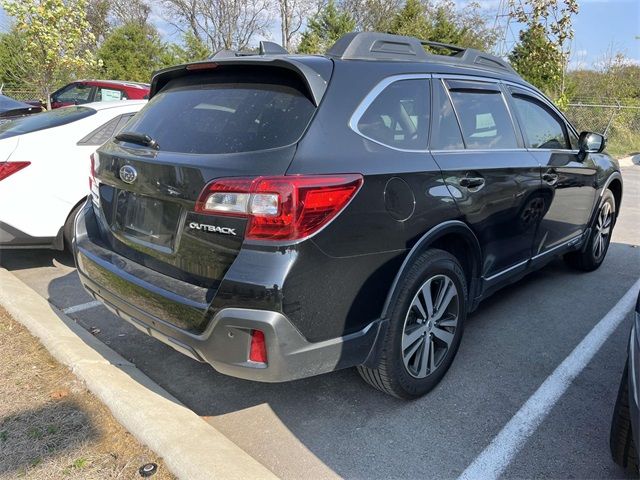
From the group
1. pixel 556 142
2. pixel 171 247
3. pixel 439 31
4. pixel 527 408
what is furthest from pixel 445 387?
pixel 439 31

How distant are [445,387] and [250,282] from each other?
1568mm

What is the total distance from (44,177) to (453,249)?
346 cm

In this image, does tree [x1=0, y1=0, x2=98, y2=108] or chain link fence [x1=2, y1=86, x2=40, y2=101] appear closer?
tree [x1=0, y1=0, x2=98, y2=108]

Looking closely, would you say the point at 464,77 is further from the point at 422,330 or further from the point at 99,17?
the point at 99,17

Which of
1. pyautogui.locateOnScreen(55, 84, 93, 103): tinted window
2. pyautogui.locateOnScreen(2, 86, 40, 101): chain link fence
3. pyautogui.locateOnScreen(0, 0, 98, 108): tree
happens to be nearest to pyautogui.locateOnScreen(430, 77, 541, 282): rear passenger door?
pyautogui.locateOnScreen(55, 84, 93, 103): tinted window

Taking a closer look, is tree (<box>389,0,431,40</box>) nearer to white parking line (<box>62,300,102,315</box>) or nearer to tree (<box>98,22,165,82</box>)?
tree (<box>98,22,165,82</box>)

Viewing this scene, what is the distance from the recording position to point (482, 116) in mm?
3303

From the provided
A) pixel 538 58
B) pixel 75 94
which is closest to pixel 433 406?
pixel 75 94

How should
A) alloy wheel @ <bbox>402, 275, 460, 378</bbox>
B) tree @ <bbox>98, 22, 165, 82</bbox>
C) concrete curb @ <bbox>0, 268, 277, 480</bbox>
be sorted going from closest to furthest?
concrete curb @ <bbox>0, 268, 277, 480</bbox>
alloy wheel @ <bbox>402, 275, 460, 378</bbox>
tree @ <bbox>98, 22, 165, 82</bbox>

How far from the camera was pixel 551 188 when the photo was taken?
12.6 feet

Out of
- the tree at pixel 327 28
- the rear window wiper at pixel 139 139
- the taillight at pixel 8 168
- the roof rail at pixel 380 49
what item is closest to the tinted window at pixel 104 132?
the taillight at pixel 8 168

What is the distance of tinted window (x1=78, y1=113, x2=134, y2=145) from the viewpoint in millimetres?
4684

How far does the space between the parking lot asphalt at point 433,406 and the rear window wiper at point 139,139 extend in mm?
1412

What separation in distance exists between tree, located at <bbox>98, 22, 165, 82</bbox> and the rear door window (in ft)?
75.3
